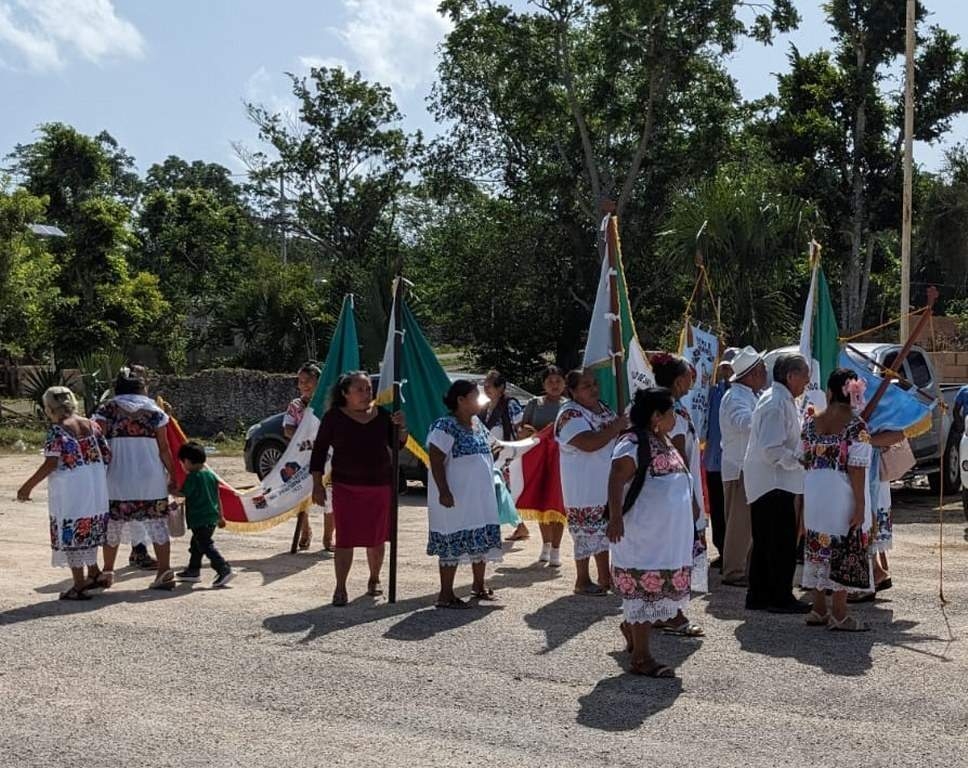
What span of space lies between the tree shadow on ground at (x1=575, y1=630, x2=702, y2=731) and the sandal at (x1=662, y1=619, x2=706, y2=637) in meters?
0.55

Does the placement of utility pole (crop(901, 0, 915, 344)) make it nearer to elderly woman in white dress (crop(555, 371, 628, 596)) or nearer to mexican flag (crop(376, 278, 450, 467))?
mexican flag (crop(376, 278, 450, 467))

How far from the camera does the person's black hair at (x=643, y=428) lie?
7.02 metres

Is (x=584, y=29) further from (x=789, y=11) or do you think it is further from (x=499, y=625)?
(x=499, y=625)

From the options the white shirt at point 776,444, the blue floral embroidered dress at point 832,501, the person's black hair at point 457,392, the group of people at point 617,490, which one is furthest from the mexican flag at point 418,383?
the blue floral embroidered dress at point 832,501

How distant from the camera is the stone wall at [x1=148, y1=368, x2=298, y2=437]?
2683 cm

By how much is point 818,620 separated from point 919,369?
28.8 ft

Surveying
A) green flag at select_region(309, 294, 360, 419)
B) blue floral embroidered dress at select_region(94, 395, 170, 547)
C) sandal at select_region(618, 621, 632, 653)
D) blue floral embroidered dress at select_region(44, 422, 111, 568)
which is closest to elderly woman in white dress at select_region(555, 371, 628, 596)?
sandal at select_region(618, 621, 632, 653)

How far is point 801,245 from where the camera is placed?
2439 centimetres

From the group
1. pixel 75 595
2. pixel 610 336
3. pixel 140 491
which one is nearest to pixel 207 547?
pixel 140 491

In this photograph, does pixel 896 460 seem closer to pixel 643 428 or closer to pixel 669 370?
pixel 669 370

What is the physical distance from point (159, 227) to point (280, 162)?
8246 mm

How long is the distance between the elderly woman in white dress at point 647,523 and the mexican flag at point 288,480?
471 cm

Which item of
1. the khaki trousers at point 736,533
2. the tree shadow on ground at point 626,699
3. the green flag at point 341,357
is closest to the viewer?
the tree shadow on ground at point 626,699

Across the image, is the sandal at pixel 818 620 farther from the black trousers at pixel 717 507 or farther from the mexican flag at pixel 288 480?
the mexican flag at pixel 288 480
